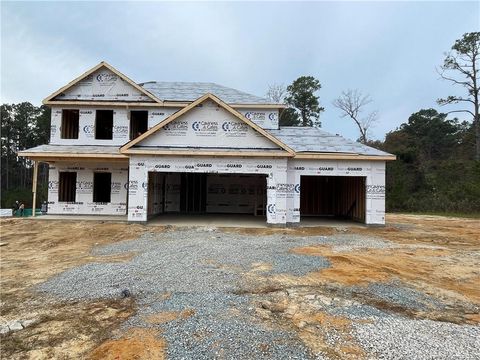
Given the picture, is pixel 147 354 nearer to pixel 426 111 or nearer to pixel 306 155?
pixel 306 155

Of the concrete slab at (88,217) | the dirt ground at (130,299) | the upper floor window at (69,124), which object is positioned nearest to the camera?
the dirt ground at (130,299)

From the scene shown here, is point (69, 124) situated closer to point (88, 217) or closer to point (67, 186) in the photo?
point (67, 186)

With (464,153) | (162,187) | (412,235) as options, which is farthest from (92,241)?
(464,153)

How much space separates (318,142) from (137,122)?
1015cm

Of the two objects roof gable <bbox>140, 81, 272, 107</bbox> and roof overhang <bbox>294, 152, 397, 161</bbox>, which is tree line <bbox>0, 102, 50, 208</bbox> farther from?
roof overhang <bbox>294, 152, 397, 161</bbox>

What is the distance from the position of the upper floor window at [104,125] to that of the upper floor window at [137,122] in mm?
1234

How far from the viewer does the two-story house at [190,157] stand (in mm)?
14430

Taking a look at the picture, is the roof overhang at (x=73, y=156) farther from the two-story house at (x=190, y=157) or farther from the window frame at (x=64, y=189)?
the window frame at (x=64, y=189)

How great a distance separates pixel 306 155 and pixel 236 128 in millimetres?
3238

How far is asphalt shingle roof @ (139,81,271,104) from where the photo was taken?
62.7 ft

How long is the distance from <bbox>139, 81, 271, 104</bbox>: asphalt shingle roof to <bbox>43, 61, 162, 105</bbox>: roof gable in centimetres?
131

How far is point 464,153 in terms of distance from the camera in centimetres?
3988

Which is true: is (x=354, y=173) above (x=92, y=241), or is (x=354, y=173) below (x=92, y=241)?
above

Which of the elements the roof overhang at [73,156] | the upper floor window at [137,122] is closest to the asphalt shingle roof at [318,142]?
the upper floor window at [137,122]
